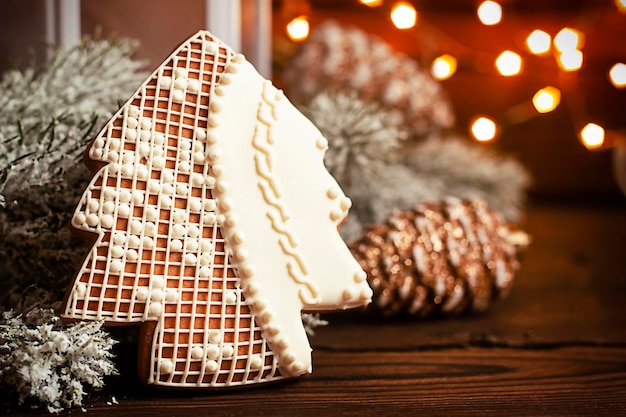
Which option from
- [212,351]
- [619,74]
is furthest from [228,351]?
[619,74]

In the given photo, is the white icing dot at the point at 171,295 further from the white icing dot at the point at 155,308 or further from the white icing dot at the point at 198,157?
the white icing dot at the point at 198,157

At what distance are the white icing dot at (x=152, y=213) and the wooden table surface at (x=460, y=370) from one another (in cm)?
18

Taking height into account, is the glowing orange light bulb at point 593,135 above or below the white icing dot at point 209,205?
above

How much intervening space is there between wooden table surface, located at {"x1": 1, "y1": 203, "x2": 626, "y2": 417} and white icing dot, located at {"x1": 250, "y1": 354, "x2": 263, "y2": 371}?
0.11 feet

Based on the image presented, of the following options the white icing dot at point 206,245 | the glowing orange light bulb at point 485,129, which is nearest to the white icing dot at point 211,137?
the white icing dot at point 206,245

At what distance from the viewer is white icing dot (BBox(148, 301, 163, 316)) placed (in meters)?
0.67

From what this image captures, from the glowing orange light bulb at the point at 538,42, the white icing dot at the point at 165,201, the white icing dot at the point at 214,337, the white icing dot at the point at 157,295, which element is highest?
the glowing orange light bulb at the point at 538,42

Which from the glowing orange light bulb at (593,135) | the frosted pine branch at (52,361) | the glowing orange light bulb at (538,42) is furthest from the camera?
the glowing orange light bulb at (538,42)

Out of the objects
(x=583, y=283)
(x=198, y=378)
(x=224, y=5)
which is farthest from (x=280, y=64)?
(x=198, y=378)

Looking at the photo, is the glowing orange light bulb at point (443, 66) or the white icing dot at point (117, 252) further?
the glowing orange light bulb at point (443, 66)

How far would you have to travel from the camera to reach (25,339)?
2.16ft

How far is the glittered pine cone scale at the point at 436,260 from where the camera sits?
0.97 m

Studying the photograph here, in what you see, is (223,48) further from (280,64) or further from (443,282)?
(280,64)

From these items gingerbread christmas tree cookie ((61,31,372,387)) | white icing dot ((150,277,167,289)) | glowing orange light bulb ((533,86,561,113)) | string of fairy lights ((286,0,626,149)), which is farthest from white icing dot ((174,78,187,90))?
glowing orange light bulb ((533,86,561,113))
